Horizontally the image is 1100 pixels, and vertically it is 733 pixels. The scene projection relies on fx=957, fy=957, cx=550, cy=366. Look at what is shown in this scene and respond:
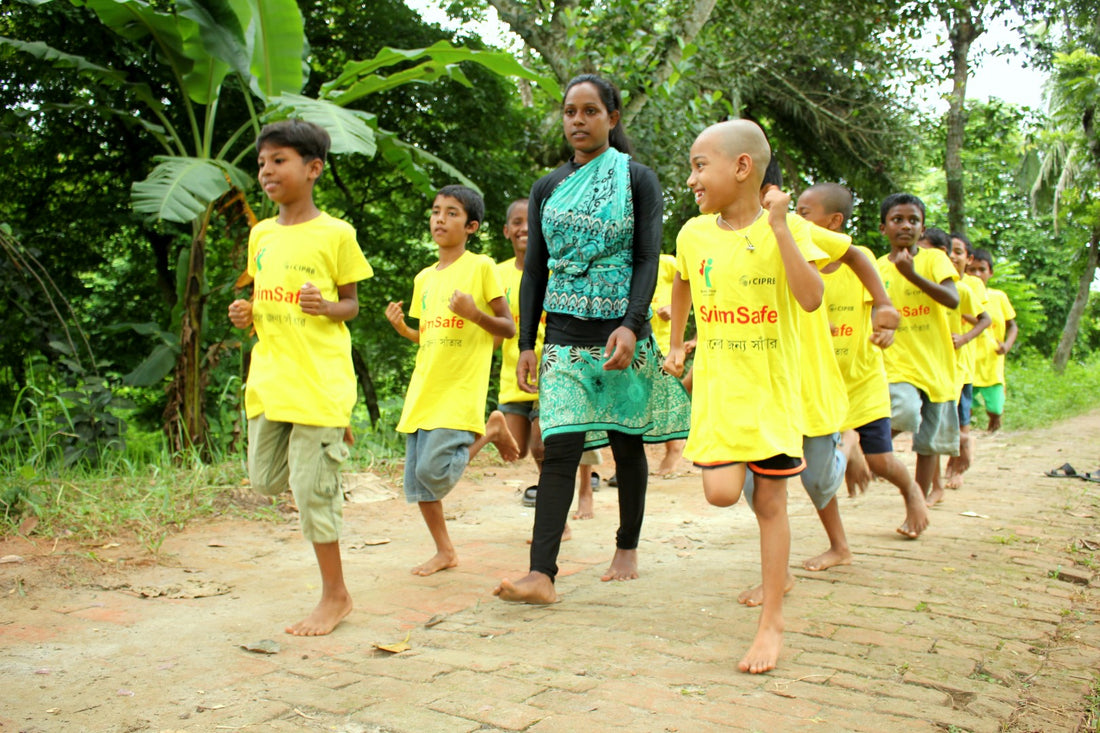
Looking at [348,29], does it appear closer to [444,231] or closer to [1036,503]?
[444,231]

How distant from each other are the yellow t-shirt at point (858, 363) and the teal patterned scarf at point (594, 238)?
1431 mm

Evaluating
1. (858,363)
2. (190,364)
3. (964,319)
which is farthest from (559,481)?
(964,319)

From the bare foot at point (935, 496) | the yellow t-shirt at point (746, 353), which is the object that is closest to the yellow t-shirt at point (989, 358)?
the bare foot at point (935, 496)

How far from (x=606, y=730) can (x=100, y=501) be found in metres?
3.89

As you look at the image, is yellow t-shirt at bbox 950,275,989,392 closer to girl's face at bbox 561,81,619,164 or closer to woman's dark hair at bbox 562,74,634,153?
woman's dark hair at bbox 562,74,634,153

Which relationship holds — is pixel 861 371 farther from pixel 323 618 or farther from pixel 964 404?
pixel 964 404

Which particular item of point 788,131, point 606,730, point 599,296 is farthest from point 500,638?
point 788,131

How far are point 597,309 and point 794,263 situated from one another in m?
1.04

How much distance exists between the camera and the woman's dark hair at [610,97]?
3.99m

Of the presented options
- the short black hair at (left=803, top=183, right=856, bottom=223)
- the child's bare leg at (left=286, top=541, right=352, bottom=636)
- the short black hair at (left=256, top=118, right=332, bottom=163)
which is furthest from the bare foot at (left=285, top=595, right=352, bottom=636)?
the short black hair at (left=803, top=183, right=856, bottom=223)

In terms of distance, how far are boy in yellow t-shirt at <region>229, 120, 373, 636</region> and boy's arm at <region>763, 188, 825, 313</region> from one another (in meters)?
1.59

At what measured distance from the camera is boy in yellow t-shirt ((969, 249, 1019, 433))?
30.2 feet

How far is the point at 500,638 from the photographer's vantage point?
10.9 feet

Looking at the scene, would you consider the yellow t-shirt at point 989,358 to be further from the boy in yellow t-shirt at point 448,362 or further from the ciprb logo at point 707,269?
the ciprb logo at point 707,269
